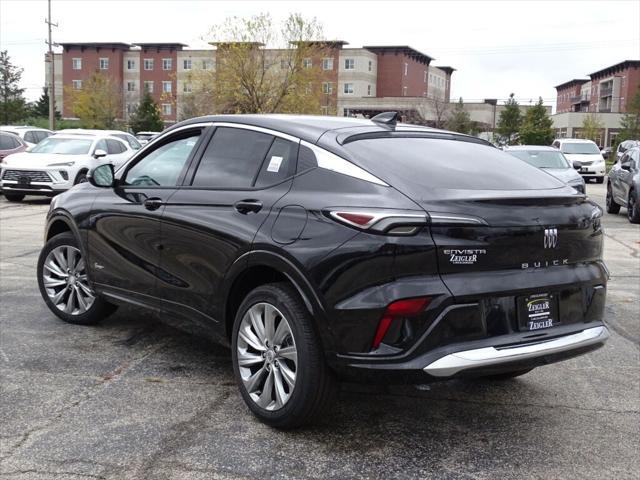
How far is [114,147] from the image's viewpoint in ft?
66.1

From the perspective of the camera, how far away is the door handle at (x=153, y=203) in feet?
16.2

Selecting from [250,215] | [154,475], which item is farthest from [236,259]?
[154,475]

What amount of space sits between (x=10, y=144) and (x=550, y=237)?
776 inches

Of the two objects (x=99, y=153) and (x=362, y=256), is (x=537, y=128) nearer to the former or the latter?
(x=99, y=153)

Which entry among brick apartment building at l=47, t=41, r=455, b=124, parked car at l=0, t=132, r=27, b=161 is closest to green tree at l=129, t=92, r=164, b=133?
brick apartment building at l=47, t=41, r=455, b=124

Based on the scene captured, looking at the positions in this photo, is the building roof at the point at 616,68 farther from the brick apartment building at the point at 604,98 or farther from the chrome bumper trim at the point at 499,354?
the chrome bumper trim at the point at 499,354

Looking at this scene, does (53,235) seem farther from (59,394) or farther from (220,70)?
(220,70)

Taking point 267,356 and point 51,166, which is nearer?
point 267,356

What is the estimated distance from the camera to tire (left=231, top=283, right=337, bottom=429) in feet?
12.3

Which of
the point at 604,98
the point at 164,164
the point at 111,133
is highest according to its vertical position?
the point at 604,98

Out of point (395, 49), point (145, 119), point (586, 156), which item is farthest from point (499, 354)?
point (395, 49)

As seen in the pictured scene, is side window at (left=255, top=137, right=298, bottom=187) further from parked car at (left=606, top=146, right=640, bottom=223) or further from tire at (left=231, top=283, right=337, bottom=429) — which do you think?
parked car at (left=606, top=146, right=640, bottom=223)

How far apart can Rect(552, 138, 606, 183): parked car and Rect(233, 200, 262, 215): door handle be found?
29.0 metres

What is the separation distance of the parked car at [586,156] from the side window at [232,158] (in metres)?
28.6
